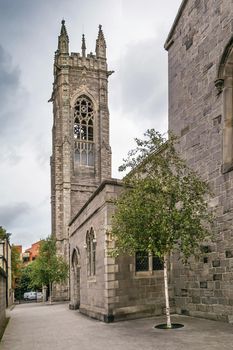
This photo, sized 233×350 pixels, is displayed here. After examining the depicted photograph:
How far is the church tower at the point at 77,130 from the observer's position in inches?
1788

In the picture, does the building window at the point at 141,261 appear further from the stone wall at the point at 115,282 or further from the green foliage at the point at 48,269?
the green foliage at the point at 48,269

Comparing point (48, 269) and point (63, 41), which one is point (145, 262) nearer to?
point (48, 269)

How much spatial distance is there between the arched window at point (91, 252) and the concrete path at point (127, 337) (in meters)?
3.70

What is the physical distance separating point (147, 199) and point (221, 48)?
5.24 metres

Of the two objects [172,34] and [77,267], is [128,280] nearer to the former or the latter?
[77,267]

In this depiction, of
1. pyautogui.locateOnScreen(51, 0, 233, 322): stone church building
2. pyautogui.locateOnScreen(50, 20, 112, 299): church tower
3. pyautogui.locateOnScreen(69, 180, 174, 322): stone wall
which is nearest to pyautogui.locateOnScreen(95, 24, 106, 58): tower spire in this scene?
pyautogui.locateOnScreen(50, 20, 112, 299): church tower

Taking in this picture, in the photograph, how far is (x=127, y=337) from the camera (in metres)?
10.4

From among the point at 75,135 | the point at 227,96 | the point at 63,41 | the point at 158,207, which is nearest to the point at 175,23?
the point at 227,96

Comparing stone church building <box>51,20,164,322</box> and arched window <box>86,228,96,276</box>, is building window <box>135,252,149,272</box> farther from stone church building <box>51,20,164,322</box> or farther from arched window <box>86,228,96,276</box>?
stone church building <box>51,20,164,322</box>

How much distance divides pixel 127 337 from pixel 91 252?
7.26 metres

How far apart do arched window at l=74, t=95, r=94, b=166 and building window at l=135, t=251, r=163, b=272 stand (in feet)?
107

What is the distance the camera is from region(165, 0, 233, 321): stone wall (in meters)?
12.6

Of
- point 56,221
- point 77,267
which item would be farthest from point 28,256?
point 77,267

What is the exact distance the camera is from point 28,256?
283ft
